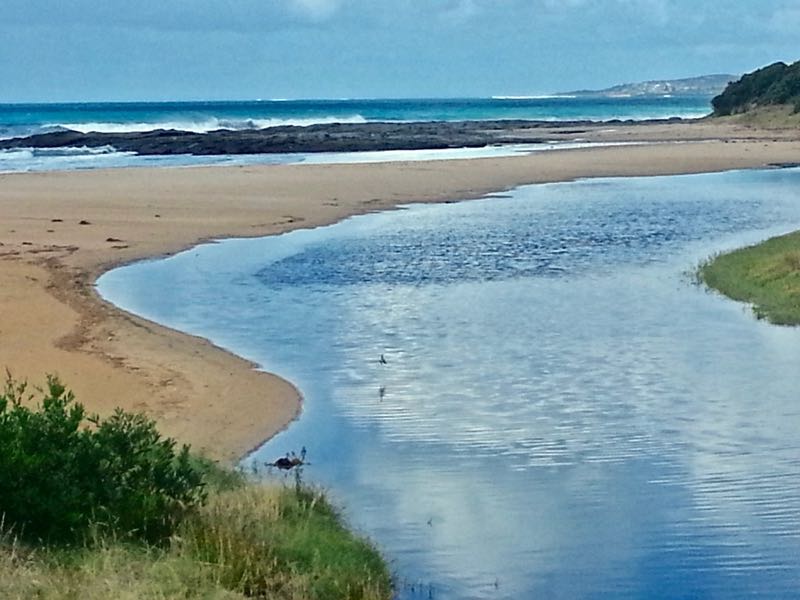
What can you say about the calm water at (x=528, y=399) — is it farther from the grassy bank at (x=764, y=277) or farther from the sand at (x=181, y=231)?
the sand at (x=181, y=231)

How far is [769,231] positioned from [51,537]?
19620 millimetres

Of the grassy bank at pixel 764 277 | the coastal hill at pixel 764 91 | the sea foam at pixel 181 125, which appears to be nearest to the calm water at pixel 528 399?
the grassy bank at pixel 764 277

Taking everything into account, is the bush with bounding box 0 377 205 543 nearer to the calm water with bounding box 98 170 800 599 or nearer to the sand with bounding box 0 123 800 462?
the calm water with bounding box 98 170 800 599

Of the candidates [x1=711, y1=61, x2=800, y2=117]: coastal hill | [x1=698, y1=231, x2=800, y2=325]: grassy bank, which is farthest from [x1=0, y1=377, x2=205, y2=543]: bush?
[x1=711, y1=61, x2=800, y2=117]: coastal hill

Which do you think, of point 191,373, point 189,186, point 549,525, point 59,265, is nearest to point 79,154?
point 189,186

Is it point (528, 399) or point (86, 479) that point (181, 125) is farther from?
point (86, 479)

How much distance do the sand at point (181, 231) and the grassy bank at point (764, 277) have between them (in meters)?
6.54

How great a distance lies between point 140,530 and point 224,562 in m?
0.69

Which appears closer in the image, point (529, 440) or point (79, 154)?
point (529, 440)

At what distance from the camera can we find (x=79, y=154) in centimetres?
6228

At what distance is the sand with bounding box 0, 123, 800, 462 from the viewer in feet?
43.0

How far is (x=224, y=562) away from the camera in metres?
7.87

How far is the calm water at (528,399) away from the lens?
9188 millimetres

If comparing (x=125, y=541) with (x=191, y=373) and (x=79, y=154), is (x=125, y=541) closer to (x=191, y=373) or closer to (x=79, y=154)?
(x=191, y=373)
